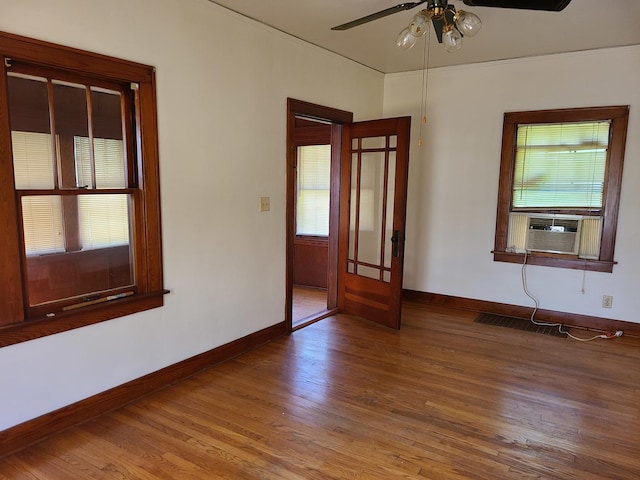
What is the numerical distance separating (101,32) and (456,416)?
299cm

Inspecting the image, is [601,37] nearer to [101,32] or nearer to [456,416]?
[456,416]

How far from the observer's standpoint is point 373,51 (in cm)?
418

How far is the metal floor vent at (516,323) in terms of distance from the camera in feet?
13.7

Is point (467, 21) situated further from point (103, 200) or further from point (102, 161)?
point (103, 200)

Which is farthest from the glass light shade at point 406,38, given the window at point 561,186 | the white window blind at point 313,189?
the white window blind at point 313,189

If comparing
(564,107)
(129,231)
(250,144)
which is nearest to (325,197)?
(250,144)

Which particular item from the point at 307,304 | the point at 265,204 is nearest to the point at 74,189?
the point at 265,204

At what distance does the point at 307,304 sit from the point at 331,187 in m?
1.37

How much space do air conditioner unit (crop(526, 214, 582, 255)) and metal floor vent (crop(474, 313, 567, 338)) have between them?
0.73m

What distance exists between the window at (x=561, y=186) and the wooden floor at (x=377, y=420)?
40.0 inches

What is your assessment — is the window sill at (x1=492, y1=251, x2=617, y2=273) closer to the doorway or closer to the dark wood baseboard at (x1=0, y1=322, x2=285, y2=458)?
the doorway

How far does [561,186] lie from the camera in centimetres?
423

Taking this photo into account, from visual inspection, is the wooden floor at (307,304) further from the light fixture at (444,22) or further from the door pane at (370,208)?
Result: the light fixture at (444,22)

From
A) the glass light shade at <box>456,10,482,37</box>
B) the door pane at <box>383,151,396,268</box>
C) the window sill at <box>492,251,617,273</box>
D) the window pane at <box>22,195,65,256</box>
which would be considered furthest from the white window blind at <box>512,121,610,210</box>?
the window pane at <box>22,195,65,256</box>
